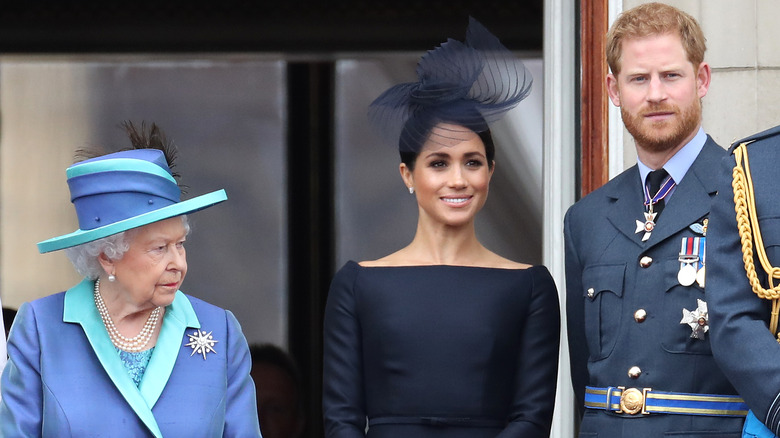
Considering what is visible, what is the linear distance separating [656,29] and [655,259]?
1.93 feet

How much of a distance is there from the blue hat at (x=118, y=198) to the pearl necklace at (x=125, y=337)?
0.60ft

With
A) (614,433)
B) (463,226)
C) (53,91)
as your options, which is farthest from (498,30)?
(614,433)

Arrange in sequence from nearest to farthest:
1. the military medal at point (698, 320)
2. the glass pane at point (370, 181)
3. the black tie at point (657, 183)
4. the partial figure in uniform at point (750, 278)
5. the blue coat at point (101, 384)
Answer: the partial figure in uniform at point (750, 278)
the blue coat at point (101, 384)
the military medal at point (698, 320)
the black tie at point (657, 183)
the glass pane at point (370, 181)

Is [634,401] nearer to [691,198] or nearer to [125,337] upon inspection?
[691,198]

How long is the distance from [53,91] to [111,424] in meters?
4.20

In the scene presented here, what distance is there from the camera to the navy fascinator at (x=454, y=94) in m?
3.83

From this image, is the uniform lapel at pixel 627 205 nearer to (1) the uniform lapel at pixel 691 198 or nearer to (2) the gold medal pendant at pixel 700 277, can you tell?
(1) the uniform lapel at pixel 691 198

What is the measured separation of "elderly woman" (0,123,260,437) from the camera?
10.8 feet

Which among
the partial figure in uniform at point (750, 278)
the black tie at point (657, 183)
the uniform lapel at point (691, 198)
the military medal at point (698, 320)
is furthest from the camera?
the black tie at point (657, 183)

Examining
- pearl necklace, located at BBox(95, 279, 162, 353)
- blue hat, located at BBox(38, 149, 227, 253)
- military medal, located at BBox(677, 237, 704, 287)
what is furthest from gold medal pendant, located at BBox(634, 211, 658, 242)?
pearl necklace, located at BBox(95, 279, 162, 353)

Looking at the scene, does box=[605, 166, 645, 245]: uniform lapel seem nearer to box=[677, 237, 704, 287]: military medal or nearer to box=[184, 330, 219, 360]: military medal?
box=[677, 237, 704, 287]: military medal

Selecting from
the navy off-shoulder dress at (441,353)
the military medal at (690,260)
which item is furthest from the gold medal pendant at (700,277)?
the navy off-shoulder dress at (441,353)

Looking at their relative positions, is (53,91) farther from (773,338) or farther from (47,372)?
(773,338)

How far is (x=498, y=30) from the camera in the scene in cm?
680
